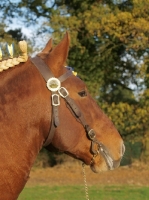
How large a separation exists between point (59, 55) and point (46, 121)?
498 millimetres

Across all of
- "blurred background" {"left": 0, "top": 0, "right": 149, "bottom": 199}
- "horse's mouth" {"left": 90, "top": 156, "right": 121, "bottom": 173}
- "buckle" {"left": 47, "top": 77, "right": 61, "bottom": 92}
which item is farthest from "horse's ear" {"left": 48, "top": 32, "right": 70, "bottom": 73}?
"blurred background" {"left": 0, "top": 0, "right": 149, "bottom": 199}

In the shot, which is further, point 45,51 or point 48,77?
point 45,51

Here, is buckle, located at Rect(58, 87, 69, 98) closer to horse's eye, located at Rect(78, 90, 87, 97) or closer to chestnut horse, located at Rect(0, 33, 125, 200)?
chestnut horse, located at Rect(0, 33, 125, 200)

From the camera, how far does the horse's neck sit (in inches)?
119

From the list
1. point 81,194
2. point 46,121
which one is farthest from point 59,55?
point 81,194

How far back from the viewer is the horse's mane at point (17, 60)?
10.5 feet

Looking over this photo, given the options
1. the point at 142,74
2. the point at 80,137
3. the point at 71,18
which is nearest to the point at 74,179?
the point at 142,74

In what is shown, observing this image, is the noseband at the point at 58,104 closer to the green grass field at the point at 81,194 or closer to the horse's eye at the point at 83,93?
the horse's eye at the point at 83,93

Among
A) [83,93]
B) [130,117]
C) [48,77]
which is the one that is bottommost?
[130,117]

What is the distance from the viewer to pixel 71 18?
72.1 feet

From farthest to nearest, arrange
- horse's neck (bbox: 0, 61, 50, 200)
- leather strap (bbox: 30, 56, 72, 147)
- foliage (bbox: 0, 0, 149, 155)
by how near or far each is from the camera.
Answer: foliage (bbox: 0, 0, 149, 155) → leather strap (bbox: 30, 56, 72, 147) → horse's neck (bbox: 0, 61, 50, 200)

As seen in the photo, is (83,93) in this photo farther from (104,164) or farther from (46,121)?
(104,164)

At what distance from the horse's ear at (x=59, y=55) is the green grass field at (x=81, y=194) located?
31.1 ft

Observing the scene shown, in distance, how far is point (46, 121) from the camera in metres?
3.19
